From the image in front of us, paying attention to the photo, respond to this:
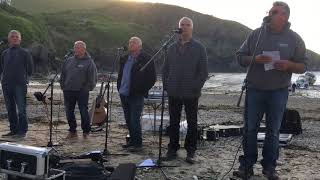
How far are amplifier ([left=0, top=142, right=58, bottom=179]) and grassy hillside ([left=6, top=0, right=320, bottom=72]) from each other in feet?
298

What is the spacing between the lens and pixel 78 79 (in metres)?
11.6

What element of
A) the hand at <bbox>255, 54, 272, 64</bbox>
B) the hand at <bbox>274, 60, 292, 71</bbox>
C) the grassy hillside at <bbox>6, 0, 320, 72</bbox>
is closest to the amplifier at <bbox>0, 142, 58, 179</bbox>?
the hand at <bbox>255, 54, 272, 64</bbox>

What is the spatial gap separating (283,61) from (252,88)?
597mm

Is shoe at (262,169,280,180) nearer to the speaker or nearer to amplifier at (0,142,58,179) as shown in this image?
the speaker

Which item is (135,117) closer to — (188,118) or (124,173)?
(188,118)

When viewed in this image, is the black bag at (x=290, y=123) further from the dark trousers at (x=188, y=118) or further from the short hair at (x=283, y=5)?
the short hair at (x=283, y=5)

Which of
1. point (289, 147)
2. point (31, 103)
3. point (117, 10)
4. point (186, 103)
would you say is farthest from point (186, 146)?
point (117, 10)

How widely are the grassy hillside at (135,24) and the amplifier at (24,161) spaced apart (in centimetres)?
9087

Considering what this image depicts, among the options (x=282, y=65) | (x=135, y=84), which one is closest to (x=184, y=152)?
(x=135, y=84)

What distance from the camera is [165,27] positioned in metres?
142

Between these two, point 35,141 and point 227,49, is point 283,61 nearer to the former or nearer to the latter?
point 35,141

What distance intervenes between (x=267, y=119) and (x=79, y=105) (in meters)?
4.99

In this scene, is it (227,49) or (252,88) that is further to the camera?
(227,49)

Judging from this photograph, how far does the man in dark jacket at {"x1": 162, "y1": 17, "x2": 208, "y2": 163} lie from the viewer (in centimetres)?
912
